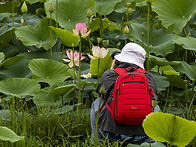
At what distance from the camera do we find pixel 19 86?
2.81m

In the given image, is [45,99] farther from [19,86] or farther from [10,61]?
[10,61]

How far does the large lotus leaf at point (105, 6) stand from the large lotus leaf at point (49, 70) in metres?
0.86

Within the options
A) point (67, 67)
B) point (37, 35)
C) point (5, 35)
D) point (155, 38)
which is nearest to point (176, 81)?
point (155, 38)

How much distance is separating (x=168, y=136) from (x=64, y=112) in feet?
3.57

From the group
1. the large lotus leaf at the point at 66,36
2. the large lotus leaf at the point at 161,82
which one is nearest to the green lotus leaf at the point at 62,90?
the large lotus leaf at the point at 66,36

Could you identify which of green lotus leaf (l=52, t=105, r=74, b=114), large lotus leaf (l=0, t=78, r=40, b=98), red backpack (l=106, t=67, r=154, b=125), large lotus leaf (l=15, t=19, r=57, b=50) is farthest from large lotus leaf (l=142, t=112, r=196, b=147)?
large lotus leaf (l=15, t=19, r=57, b=50)

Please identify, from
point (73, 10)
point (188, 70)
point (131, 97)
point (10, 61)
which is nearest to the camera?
point (131, 97)

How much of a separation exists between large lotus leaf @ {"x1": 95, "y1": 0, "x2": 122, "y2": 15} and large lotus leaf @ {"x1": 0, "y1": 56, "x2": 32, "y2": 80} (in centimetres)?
82

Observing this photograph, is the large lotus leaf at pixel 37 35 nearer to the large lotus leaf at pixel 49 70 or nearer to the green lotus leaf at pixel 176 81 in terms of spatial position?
the large lotus leaf at pixel 49 70

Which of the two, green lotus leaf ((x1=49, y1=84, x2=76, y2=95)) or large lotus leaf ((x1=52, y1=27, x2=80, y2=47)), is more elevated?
large lotus leaf ((x1=52, y1=27, x2=80, y2=47))

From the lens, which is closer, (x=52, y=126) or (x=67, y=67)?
(x=52, y=126)

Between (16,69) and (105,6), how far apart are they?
993mm

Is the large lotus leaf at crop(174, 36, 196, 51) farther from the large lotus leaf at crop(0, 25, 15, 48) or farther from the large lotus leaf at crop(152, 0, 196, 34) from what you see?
the large lotus leaf at crop(0, 25, 15, 48)

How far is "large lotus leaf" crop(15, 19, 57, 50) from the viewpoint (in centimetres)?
328
